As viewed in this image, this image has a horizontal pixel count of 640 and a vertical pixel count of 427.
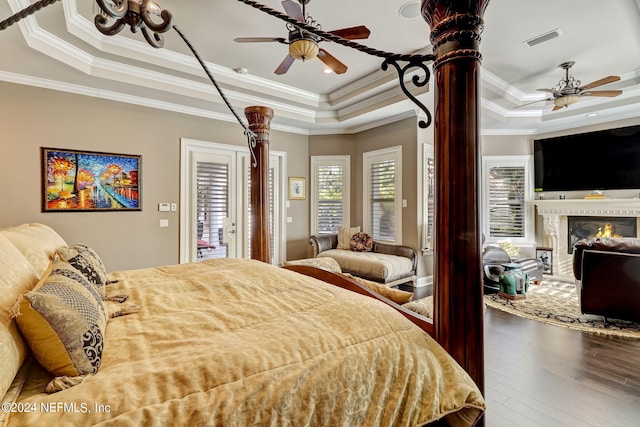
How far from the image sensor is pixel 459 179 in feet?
3.25

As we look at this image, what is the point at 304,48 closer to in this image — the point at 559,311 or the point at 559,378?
the point at 559,378

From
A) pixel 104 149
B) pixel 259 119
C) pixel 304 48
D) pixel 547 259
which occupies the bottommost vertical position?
pixel 547 259

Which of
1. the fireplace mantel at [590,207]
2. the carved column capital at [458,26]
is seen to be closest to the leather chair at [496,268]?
the fireplace mantel at [590,207]

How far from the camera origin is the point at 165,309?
4.19 ft

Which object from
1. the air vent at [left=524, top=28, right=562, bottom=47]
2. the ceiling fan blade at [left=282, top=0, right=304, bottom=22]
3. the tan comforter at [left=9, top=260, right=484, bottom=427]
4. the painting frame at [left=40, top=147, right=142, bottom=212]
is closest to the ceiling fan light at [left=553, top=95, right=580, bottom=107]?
the air vent at [left=524, top=28, right=562, bottom=47]

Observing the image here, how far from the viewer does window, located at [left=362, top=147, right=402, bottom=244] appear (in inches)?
212

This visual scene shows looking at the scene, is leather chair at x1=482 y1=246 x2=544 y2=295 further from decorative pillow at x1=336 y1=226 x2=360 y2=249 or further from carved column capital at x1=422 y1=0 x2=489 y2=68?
Answer: carved column capital at x1=422 y1=0 x2=489 y2=68

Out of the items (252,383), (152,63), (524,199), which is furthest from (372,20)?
(524,199)

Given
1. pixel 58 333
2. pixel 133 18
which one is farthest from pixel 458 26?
pixel 58 333

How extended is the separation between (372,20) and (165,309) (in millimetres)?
3285

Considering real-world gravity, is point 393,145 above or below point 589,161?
above

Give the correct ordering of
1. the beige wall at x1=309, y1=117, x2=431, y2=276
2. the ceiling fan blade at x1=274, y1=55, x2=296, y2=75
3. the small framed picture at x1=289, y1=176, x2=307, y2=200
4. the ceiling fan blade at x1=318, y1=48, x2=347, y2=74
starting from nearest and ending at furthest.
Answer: the ceiling fan blade at x1=318, y1=48, x2=347, y2=74 < the ceiling fan blade at x1=274, y1=55, x2=296, y2=75 < the beige wall at x1=309, y1=117, x2=431, y2=276 < the small framed picture at x1=289, y1=176, x2=307, y2=200

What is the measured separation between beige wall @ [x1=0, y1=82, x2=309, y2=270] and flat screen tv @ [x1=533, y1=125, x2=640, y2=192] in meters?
5.96

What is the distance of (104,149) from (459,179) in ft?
15.1
